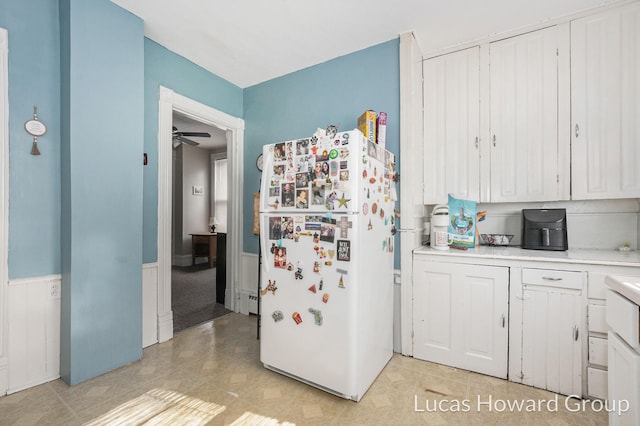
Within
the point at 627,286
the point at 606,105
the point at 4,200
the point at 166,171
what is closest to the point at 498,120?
the point at 606,105

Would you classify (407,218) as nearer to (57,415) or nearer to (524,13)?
(524,13)

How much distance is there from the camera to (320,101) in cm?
283

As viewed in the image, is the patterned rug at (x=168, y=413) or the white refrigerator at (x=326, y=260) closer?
the patterned rug at (x=168, y=413)

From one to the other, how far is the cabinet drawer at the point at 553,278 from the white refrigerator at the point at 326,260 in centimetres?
93

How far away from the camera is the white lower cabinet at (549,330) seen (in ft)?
5.78

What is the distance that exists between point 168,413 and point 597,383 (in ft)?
8.29

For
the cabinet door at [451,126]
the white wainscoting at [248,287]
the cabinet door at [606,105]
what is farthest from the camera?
the white wainscoting at [248,287]

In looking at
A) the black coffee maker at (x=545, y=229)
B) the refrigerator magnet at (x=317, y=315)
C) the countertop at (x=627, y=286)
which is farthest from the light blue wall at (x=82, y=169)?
the black coffee maker at (x=545, y=229)

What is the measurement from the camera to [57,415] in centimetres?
156

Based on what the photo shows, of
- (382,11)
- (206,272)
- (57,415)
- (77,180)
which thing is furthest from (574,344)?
(206,272)

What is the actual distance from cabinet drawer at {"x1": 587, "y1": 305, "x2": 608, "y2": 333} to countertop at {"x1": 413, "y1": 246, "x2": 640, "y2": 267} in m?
0.27

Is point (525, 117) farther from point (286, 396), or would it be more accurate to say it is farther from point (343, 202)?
point (286, 396)

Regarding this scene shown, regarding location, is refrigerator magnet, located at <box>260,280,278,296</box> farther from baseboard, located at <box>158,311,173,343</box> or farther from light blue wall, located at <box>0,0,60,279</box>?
light blue wall, located at <box>0,0,60,279</box>

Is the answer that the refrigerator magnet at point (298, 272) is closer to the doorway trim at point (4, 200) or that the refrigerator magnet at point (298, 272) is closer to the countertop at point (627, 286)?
the countertop at point (627, 286)
